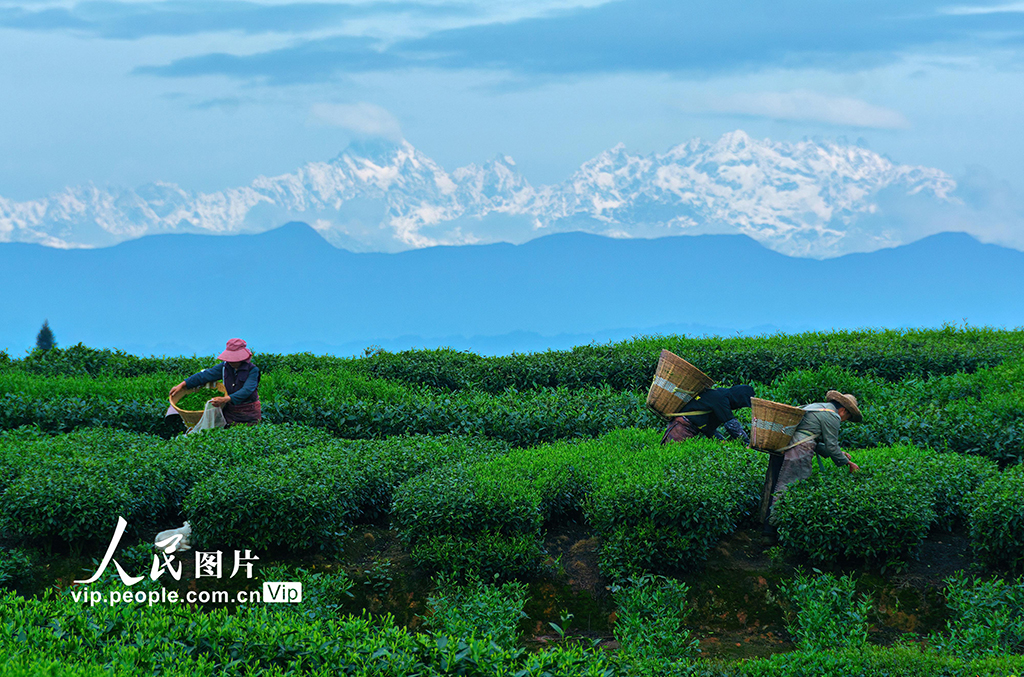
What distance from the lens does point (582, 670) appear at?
16.4 ft

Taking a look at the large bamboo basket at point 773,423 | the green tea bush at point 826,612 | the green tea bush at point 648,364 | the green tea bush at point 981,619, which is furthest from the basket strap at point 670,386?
the green tea bush at point 648,364

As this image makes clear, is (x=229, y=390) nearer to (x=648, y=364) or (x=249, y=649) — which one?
(x=249, y=649)

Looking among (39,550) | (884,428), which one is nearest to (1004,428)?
(884,428)

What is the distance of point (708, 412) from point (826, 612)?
2.55 m

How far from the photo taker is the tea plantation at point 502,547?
516 cm

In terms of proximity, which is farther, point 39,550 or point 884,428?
point 884,428

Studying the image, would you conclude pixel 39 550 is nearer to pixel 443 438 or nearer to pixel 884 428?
pixel 443 438

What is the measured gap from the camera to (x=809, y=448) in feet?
24.2

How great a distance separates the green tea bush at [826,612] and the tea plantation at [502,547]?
0.02m

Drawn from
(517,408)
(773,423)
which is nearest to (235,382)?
(517,408)

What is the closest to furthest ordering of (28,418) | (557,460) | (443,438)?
(557,460)
(443,438)
(28,418)

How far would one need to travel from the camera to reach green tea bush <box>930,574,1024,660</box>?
6137 millimetres

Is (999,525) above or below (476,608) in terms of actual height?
above

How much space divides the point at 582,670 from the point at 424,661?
87 centimetres
